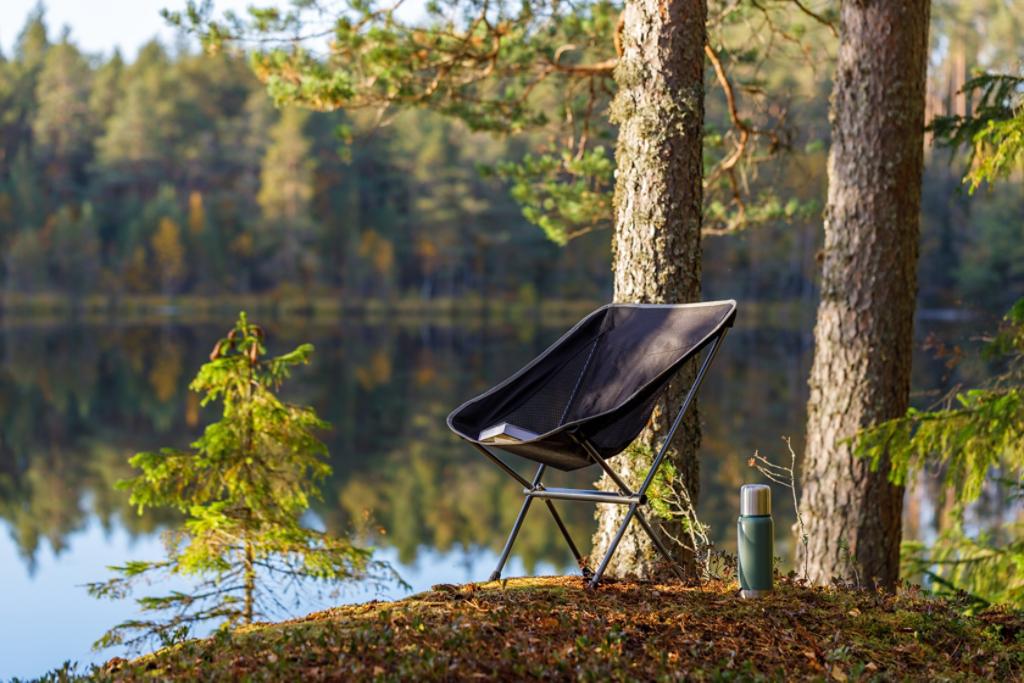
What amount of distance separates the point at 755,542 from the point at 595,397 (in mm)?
672

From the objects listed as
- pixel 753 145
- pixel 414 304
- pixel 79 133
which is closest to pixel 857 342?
pixel 753 145

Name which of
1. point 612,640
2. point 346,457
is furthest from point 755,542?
point 346,457

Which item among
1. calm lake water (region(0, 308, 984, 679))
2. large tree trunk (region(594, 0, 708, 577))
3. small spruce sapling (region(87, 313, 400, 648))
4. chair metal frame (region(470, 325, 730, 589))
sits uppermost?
large tree trunk (region(594, 0, 708, 577))

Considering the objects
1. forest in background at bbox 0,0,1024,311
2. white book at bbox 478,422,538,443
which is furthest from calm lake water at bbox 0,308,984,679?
forest in background at bbox 0,0,1024,311

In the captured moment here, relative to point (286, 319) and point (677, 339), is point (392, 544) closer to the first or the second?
point (677, 339)

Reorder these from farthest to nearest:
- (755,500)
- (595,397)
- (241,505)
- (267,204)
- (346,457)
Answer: (267,204) < (346,457) < (241,505) < (595,397) < (755,500)

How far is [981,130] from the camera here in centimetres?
402

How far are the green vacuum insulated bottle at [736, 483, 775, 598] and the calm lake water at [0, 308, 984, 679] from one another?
1316 millimetres

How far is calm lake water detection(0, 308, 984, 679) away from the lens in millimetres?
9719

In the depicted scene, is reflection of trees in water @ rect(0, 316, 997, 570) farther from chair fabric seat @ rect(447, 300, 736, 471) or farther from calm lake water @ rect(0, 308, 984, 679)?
chair fabric seat @ rect(447, 300, 736, 471)

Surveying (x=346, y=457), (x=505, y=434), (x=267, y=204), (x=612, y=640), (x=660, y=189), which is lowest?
(x=346, y=457)

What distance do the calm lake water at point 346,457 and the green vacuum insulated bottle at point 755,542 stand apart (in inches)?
51.8

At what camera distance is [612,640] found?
244cm

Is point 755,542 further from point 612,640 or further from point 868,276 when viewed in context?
point 868,276
